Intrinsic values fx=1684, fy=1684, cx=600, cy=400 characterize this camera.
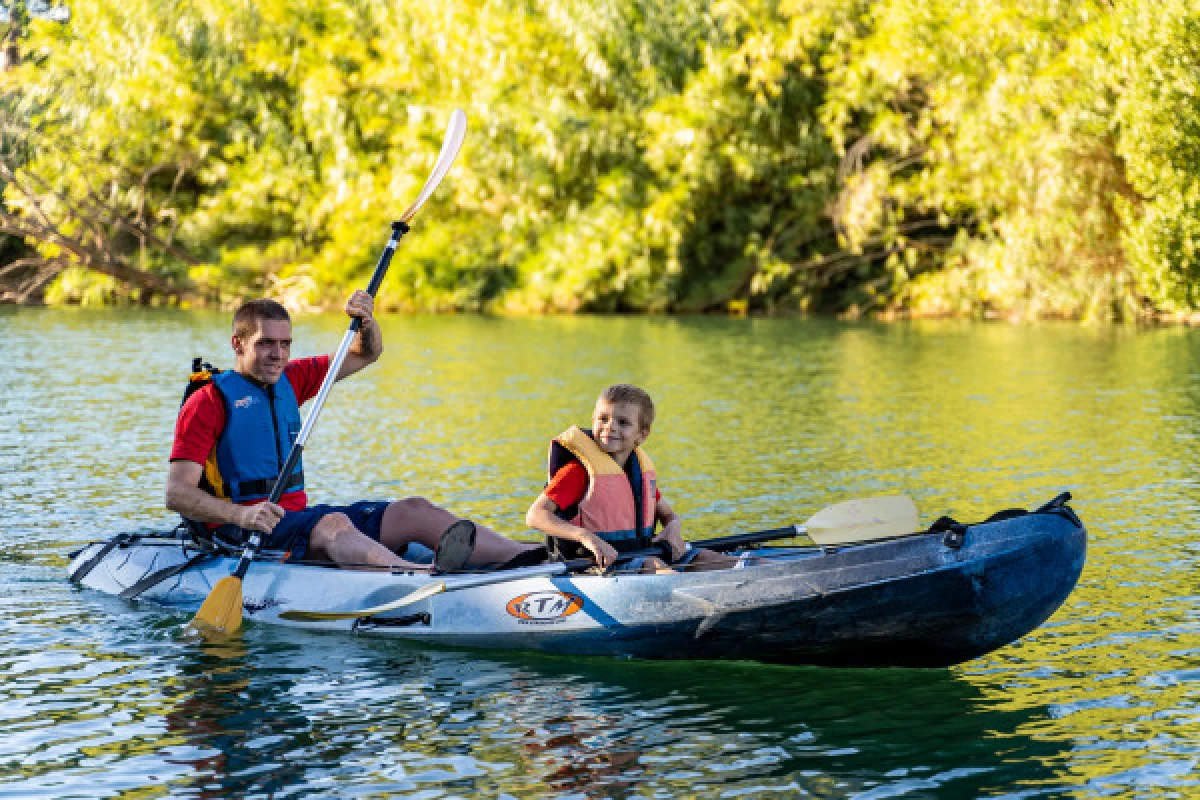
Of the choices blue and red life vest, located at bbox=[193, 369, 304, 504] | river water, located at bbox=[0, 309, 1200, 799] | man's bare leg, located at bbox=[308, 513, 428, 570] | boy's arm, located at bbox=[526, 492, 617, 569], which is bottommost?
river water, located at bbox=[0, 309, 1200, 799]

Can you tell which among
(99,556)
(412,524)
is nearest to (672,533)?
(412,524)

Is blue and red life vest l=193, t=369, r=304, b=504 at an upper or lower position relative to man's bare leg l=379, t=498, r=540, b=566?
upper

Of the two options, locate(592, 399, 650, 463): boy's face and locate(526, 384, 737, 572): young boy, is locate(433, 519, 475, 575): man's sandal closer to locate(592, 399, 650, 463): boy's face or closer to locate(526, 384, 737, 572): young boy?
locate(526, 384, 737, 572): young boy

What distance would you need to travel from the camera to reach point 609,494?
22.1 feet

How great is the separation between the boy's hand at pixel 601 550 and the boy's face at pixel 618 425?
383 millimetres

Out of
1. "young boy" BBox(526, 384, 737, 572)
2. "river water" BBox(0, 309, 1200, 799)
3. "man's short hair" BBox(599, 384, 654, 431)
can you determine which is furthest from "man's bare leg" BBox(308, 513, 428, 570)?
"man's short hair" BBox(599, 384, 654, 431)

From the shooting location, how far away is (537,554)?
7.11 metres

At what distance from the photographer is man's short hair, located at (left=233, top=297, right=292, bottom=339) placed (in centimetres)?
713

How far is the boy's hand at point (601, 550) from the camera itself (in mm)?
6512

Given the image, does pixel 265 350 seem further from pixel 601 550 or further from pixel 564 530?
pixel 601 550

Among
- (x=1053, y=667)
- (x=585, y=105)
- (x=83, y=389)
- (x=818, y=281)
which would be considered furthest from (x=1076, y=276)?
(x=1053, y=667)

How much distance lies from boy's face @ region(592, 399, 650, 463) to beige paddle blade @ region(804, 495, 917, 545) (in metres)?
0.78

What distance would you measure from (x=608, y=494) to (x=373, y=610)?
1.11 meters

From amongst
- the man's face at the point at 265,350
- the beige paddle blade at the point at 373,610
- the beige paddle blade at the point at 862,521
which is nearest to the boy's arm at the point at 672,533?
the beige paddle blade at the point at 862,521
